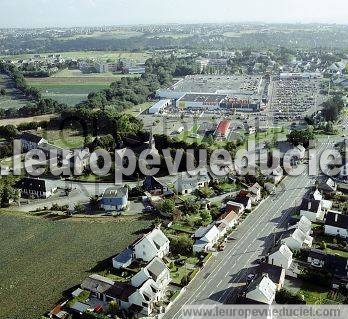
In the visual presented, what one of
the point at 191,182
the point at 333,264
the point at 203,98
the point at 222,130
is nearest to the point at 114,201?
the point at 191,182

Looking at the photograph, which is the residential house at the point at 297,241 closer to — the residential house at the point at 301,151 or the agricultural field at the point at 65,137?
the residential house at the point at 301,151

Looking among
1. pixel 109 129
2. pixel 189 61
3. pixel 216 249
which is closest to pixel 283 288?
pixel 216 249

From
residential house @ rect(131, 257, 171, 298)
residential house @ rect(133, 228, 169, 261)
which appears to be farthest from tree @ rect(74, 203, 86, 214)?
residential house @ rect(131, 257, 171, 298)

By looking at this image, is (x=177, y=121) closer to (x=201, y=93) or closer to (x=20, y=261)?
(x=201, y=93)

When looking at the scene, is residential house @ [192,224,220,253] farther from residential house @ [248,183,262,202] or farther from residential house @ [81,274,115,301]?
residential house @ [248,183,262,202]

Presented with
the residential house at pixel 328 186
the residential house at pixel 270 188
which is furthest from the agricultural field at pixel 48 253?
the residential house at pixel 328 186

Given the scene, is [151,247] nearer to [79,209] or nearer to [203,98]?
[79,209]
